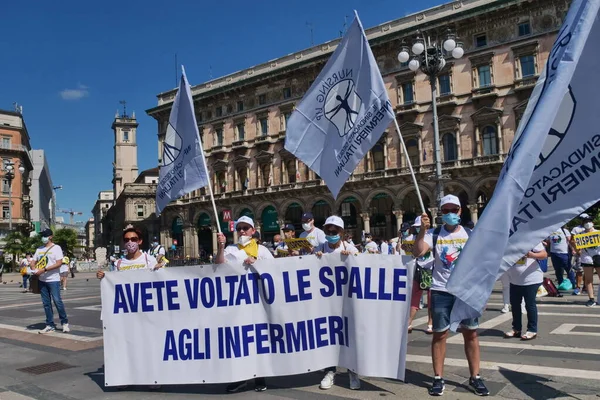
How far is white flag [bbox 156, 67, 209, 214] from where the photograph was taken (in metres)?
6.70

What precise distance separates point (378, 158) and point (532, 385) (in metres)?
39.1

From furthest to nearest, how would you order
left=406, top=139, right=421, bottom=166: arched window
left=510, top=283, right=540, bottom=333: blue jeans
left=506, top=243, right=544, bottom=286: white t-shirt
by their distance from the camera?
left=406, top=139, right=421, bottom=166: arched window
left=506, top=243, right=544, bottom=286: white t-shirt
left=510, top=283, right=540, bottom=333: blue jeans

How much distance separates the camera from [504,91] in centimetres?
3734

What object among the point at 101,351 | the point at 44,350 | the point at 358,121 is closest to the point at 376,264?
the point at 358,121

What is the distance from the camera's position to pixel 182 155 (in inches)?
273

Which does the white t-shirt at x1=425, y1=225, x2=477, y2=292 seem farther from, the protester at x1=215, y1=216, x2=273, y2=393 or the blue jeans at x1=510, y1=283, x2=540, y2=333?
the blue jeans at x1=510, y1=283, x2=540, y2=333

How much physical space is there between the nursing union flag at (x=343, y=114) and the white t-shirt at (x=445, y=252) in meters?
1.47

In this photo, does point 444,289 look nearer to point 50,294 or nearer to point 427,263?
point 427,263

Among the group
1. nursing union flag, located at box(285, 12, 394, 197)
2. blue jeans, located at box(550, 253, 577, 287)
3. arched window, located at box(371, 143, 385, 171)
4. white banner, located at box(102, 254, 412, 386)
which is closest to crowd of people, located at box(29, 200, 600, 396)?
white banner, located at box(102, 254, 412, 386)

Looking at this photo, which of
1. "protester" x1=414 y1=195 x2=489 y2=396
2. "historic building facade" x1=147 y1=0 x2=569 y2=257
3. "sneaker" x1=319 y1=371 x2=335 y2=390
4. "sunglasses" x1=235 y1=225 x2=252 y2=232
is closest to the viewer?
"protester" x1=414 y1=195 x2=489 y2=396

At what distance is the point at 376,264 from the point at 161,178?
11.6ft

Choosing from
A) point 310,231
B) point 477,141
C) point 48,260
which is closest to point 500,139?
point 477,141

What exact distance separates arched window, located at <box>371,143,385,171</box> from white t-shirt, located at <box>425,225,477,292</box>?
38344 millimetres

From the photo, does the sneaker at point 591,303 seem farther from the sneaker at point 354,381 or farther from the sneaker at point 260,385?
the sneaker at point 260,385
